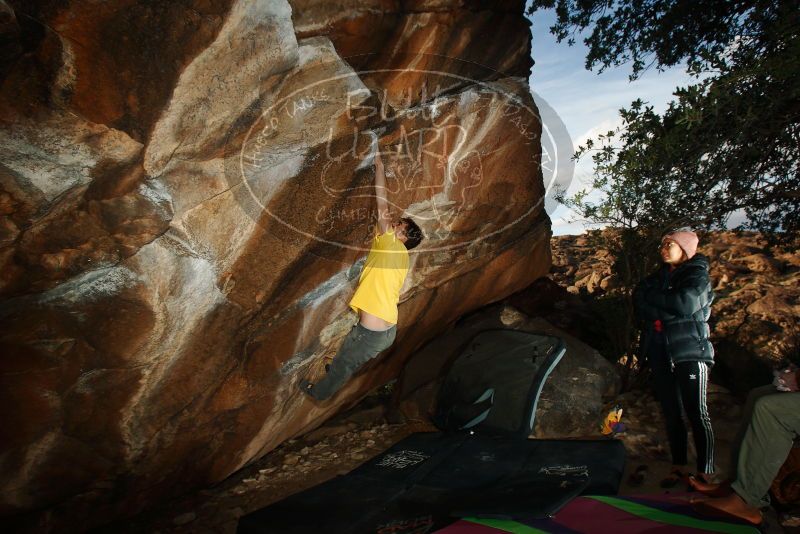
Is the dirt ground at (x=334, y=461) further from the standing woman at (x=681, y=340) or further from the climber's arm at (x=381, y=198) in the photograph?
the climber's arm at (x=381, y=198)

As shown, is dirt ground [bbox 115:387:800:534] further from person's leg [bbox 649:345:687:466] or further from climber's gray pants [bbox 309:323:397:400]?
→ climber's gray pants [bbox 309:323:397:400]

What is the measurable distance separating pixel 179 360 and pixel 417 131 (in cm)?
298

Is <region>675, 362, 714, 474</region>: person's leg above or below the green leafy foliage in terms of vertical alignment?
below

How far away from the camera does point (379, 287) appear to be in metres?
3.91

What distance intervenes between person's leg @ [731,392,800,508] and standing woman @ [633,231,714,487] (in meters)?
0.50

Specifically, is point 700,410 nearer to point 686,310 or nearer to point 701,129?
point 686,310

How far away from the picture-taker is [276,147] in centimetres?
330

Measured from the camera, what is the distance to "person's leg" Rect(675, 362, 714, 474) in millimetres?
3555

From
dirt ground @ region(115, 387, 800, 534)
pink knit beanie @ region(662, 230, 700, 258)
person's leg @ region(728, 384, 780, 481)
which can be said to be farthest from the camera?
dirt ground @ region(115, 387, 800, 534)

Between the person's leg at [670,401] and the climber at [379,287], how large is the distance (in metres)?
2.48

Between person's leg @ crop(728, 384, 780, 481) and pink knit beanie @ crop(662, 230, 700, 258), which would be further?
pink knit beanie @ crop(662, 230, 700, 258)

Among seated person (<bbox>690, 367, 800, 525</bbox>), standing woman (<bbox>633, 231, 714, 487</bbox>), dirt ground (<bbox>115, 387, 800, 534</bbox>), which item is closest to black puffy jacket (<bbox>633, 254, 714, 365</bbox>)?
standing woman (<bbox>633, 231, 714, 487</bbox>)

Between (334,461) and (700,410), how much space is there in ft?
12.5

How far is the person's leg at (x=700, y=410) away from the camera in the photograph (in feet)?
11.7
